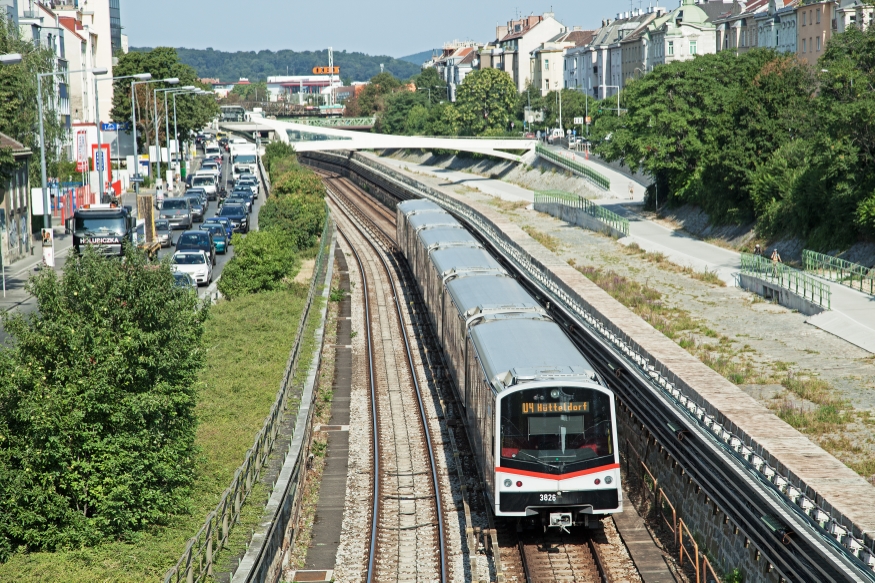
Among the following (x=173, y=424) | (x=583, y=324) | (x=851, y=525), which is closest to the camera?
(x=851, y=525)

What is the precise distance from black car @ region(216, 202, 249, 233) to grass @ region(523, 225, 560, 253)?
16.0 m

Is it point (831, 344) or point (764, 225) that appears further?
point (764, 225)

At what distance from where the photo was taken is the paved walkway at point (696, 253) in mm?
30500

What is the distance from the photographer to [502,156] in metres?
98.4

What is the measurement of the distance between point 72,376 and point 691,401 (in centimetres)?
1099

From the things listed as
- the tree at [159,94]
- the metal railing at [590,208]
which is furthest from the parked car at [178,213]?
the tree at [159,94]

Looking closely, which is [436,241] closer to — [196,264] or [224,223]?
[196,264]

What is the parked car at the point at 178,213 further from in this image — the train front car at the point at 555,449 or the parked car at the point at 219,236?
the train front car at the point at 555,449

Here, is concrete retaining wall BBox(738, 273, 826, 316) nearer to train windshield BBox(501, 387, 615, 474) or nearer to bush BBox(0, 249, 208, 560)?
train windshield BBox(501, 387, 615, 474)

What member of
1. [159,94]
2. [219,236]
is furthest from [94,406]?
[159,94]

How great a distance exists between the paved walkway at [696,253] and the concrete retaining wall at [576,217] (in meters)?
1.29

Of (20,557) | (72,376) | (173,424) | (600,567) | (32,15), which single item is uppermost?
(32,15)

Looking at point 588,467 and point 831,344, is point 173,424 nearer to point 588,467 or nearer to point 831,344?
point 588,467

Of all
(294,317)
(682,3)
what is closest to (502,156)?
(682,3)
